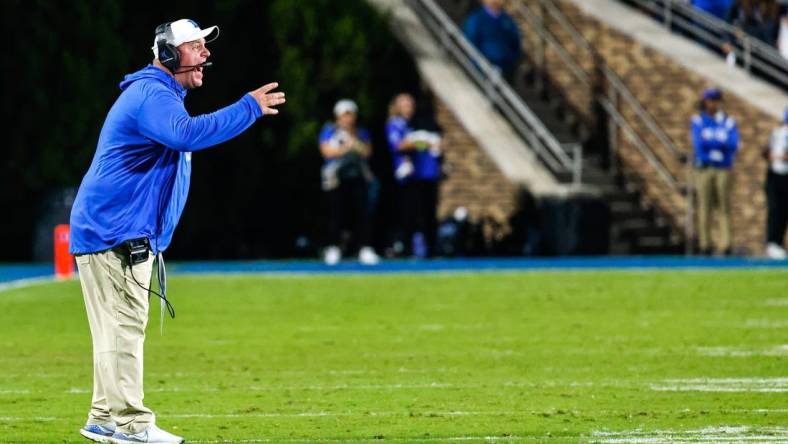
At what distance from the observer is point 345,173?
26.9 m

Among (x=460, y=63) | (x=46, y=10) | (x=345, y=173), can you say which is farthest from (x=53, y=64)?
(x=460, y=63)

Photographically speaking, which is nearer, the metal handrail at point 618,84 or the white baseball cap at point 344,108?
the white baseball cap at point 344,108

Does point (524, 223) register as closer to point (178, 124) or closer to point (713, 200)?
point (713, 200)

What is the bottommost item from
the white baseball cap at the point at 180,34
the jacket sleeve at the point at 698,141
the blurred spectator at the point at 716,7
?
the white baseball cap at the point at 180,34

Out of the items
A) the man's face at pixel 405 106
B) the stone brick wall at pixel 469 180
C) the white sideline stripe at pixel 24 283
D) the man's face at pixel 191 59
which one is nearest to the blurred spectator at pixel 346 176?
the man's face at pixel 405 106

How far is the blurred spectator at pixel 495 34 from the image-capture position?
28594 mm

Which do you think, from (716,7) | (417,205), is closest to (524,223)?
(417,205)

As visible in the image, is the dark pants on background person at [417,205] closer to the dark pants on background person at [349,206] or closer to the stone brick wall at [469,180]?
the dark pants on background person at [349,206]

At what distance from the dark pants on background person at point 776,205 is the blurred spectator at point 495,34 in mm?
4019

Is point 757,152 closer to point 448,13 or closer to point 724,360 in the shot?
point 448,13

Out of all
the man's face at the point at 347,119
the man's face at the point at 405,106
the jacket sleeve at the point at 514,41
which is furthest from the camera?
the jacket sleeve at the point at 514,41

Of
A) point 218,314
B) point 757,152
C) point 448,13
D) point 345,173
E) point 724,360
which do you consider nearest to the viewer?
point 724,360

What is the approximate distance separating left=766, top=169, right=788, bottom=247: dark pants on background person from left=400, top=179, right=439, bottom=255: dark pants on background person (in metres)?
4.31

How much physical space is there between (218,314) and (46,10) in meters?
9.63
